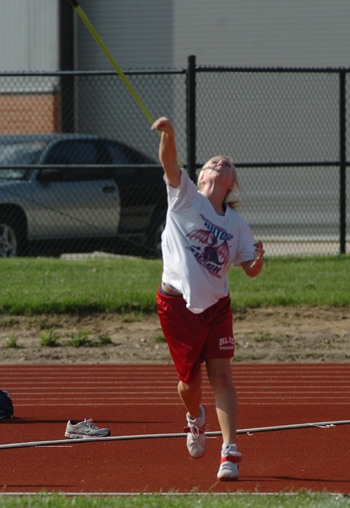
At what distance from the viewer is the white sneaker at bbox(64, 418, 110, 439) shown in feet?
20.6

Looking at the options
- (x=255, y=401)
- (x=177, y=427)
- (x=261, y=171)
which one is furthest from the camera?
(x=261, y=171)

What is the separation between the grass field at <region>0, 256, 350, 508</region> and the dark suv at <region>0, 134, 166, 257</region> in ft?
2.11

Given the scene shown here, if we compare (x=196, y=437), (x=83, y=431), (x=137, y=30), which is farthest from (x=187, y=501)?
(x=137, y=30)

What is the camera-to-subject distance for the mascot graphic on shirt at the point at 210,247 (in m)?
5.35

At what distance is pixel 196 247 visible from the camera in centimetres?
535

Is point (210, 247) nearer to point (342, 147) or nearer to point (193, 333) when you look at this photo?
point (193, 333)

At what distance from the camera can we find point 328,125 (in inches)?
835

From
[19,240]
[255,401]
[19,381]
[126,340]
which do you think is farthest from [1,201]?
[255,401]

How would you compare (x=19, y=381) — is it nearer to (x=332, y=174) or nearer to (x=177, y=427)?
(x=177, y=427)

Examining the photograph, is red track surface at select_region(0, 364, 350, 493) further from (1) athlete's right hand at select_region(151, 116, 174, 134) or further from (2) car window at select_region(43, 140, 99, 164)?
(2) car window at select_region(43, 140, 99, 164)

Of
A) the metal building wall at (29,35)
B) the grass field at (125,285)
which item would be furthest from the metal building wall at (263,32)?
the grass field at (125,285)

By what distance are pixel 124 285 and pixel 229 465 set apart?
22.1 ft

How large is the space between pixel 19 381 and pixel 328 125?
1384 cm

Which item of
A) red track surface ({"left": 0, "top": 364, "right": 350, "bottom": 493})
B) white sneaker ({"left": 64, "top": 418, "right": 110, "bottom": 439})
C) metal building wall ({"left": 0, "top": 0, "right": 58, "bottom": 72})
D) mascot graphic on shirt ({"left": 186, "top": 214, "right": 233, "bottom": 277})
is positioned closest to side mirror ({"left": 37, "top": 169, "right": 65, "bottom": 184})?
red track surface ({"left": 0, "top": 364, "right": 350, "bottom": 493})
